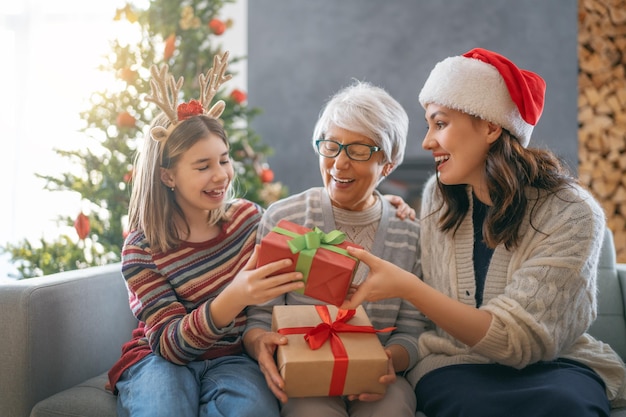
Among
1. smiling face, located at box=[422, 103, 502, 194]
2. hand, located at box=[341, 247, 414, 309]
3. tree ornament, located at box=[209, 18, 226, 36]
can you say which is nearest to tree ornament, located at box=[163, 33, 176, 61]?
tree ornament, located at box=[209, 18, 226, 36]

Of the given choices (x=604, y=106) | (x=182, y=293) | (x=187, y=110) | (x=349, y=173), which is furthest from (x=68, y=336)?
(x=604, y=106)

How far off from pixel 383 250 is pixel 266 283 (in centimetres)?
52

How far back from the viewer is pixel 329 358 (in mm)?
1300

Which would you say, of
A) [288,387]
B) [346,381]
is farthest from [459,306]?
[288,387]

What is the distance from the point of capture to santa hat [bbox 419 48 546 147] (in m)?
1.53

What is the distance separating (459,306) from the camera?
1.42 metres

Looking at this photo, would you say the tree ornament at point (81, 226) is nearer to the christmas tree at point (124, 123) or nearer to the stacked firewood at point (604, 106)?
the christmas tree at point (124, 123)

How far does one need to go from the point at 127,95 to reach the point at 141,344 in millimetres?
1446

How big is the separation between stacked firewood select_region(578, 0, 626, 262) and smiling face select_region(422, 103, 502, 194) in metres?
2.61

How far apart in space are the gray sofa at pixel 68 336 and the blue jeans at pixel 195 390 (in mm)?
127

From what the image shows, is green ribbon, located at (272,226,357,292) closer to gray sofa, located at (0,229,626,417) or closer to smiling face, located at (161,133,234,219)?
smiling face, located at (161,133,234,219)

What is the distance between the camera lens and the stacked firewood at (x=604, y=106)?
3.86m

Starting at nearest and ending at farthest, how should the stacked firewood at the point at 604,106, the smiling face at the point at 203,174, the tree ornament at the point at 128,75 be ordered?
the smiling face at the point at 203,174 < the tree ornament at the point at 128,75 < the stacked firewood at the point at 604,106

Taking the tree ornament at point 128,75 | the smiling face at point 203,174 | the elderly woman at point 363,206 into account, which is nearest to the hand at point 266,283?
the elderly woman at point 363,206
